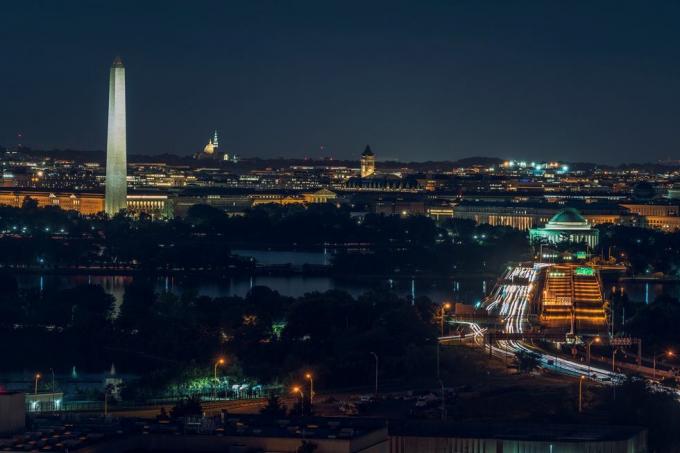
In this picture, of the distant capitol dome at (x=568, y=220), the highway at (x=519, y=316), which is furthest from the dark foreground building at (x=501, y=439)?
the distant capitol dome at (x=568, y=220)

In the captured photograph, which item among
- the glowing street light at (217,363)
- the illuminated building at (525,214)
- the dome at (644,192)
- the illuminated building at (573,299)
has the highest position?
the dome at (644,192)

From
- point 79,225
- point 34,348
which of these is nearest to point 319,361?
point 34,348

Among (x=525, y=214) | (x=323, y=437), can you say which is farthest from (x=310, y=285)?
A: (x=525, y=214)

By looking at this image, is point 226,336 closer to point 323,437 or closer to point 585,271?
point 323,437

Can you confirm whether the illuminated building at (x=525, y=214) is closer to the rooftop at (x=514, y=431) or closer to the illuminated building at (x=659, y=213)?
the illuminated building at (x=659, y=213)

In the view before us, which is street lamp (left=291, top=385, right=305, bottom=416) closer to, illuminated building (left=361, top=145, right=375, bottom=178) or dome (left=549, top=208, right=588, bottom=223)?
dome (left=549, top=208, right=588, bottom=223)
